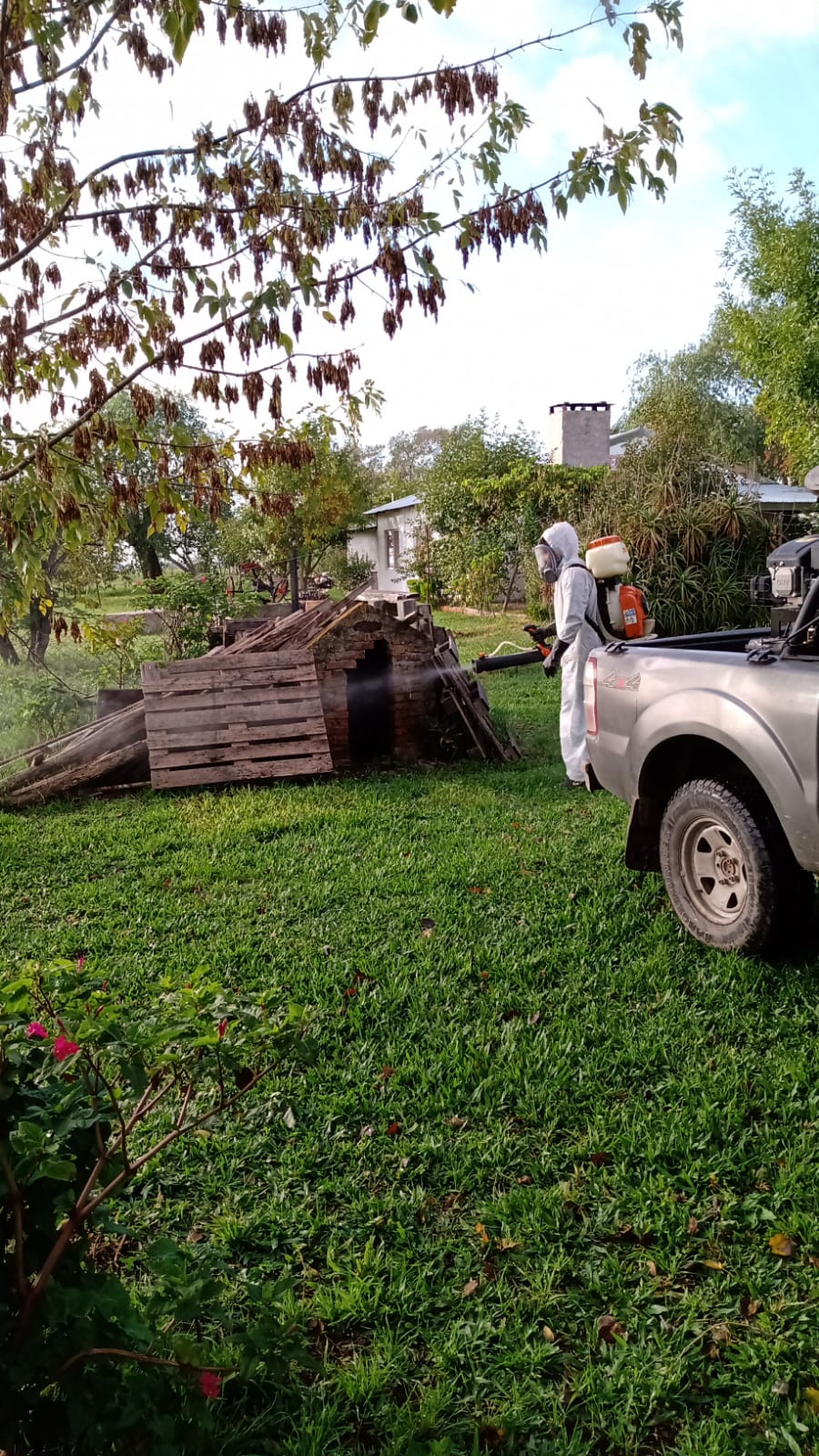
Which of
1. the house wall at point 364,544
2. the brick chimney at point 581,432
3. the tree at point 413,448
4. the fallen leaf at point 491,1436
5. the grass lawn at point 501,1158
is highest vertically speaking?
the tree at point 413,448

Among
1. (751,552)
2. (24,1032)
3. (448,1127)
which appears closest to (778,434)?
(751,552)

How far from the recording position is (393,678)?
880 cm

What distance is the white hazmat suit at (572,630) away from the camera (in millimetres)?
7613

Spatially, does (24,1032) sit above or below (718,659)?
below

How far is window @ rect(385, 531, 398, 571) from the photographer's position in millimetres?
34625

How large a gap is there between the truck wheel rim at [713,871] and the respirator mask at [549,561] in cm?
365

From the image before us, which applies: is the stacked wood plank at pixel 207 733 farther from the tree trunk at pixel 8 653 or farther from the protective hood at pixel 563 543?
the tree trunk at pixel 8 653

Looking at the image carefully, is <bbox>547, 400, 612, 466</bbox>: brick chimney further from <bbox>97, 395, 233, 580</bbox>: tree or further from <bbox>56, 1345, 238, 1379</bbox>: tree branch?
<bbox>56, 1345, 238, 1379</bbox>: tree branch

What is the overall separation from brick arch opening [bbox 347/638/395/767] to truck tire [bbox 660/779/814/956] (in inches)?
182

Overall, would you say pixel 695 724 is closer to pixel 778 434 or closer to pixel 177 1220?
pixel 177 1220

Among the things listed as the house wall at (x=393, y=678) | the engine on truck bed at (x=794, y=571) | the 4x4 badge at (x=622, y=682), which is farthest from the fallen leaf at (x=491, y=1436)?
the house wall at (x=393, y=678)

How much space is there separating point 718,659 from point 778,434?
57.4 feet

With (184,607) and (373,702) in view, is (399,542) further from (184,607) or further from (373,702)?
(373,702)

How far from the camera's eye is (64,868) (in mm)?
6191
